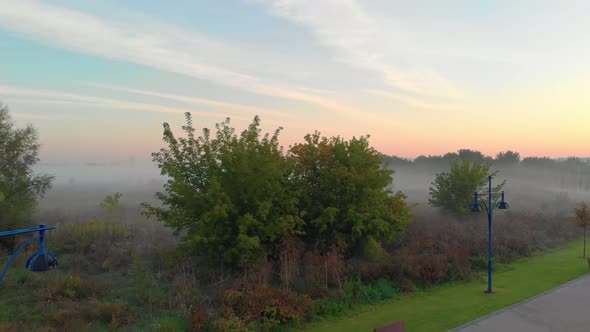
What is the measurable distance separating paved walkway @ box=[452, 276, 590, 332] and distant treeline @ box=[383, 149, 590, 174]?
104 meters

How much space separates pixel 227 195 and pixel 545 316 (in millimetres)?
13841

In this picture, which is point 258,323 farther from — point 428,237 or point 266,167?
point 428,237

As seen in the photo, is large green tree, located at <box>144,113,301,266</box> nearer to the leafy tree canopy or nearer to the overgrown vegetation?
the overgrown vegetation

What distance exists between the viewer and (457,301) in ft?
54.0

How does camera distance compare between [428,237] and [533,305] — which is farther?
[428,237]

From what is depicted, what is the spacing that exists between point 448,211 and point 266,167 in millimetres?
23477

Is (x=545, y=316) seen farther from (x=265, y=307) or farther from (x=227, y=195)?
(x=227, y=195)

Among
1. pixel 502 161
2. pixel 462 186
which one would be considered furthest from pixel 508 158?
pixel 462 186

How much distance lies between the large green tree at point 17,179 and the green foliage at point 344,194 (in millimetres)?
17451

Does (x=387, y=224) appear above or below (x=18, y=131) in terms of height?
below

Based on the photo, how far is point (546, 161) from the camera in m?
125

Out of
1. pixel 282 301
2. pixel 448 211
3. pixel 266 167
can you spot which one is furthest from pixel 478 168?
pixel 282 301

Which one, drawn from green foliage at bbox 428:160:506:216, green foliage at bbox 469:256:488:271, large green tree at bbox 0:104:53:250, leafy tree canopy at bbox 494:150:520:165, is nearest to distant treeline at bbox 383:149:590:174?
leafy tree canopy at bbox 494:150:520:165

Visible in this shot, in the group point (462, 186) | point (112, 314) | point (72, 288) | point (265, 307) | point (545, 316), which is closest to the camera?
point (112, 314)
